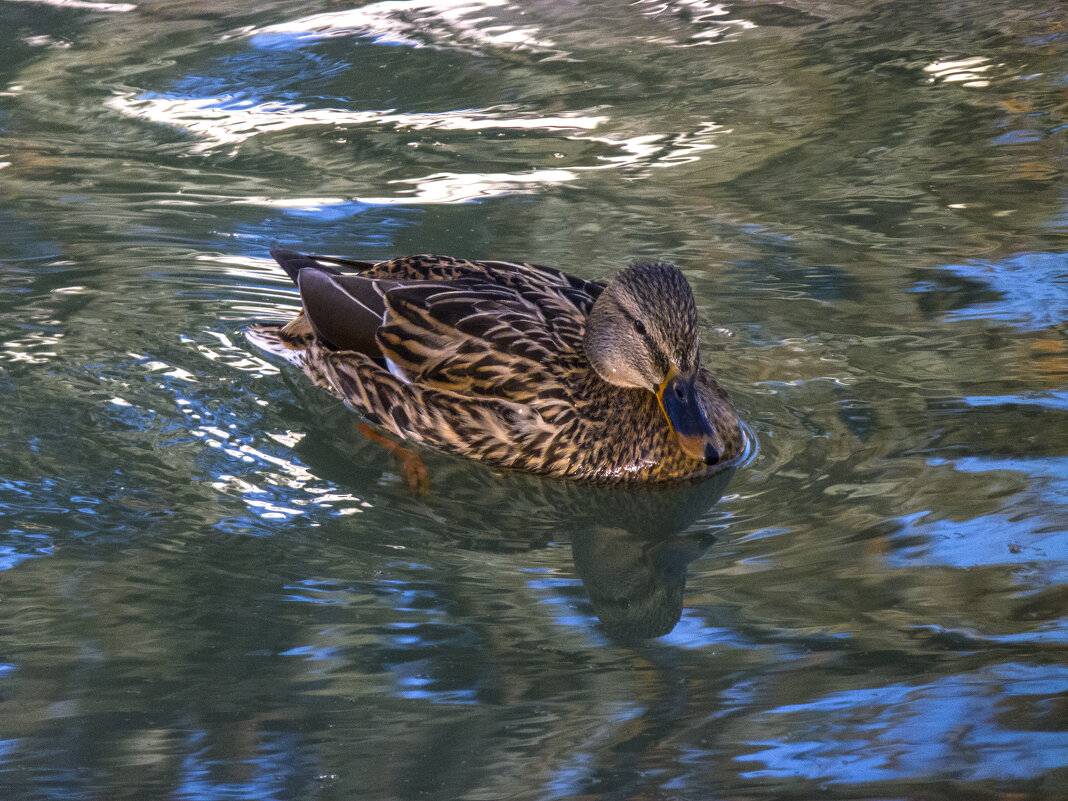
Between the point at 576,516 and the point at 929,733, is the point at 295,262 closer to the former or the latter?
the point at 576,516

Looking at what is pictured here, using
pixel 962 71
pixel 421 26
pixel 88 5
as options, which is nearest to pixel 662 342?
pixel 962 71

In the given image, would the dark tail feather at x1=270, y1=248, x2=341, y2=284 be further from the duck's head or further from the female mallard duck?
the duck's head

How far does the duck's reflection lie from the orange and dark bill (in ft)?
0.80

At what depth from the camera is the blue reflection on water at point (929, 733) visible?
11.0 feet

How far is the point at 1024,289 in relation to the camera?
660cm

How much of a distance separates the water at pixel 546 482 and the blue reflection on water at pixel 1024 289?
0.03 metres

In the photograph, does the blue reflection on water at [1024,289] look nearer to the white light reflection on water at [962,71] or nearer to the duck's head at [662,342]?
the duck's head at [662,342]

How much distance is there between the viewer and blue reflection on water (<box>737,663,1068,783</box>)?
3363 millimetres

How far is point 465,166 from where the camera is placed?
858 centimetres

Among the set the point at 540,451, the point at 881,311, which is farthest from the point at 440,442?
the point at 881,311

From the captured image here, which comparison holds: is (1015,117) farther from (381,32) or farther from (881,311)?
(381,32)

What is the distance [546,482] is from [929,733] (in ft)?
7.93

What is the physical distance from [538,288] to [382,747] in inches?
116

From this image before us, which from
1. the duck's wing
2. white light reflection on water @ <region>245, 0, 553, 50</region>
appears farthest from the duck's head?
white light reflection on water @ <region>245, 0, 553, 50</region>
